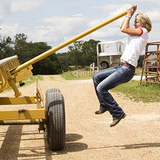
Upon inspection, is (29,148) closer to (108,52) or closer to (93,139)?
(93,139)

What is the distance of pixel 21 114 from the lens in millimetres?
3725

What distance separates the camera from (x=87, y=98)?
990cm

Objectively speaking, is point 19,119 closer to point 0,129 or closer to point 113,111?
point 113,111

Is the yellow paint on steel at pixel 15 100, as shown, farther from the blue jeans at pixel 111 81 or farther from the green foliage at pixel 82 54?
the green foliage at pixel 82 54

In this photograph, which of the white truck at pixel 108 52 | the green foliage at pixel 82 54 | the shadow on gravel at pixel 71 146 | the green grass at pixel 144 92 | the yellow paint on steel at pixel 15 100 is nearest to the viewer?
the shadow on gravel at pixel 71 146

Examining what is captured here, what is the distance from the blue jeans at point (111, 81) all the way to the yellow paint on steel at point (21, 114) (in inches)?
40.7

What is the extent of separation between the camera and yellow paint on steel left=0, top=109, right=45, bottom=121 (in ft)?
12.1

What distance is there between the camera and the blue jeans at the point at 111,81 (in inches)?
154

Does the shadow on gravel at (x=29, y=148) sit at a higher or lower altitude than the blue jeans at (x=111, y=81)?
lower

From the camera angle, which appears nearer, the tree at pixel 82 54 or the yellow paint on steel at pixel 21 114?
the yellow paint on steel at pixel 21 114

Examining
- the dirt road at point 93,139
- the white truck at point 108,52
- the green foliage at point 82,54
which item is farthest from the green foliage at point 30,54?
the dirt road at point 93,139

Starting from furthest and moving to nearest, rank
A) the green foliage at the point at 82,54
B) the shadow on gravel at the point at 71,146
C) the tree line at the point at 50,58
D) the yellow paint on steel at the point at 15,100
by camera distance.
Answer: the green foliage at the point at 82,54 < the tree line at the point at 50,58 < the yellow paint on steel at the point at 15,100 < the shadow on gravel at the point at 71,146

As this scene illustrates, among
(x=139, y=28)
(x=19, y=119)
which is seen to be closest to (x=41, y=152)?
(x=19, y=119)

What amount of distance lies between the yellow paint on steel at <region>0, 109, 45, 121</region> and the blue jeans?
1033 millimetres
